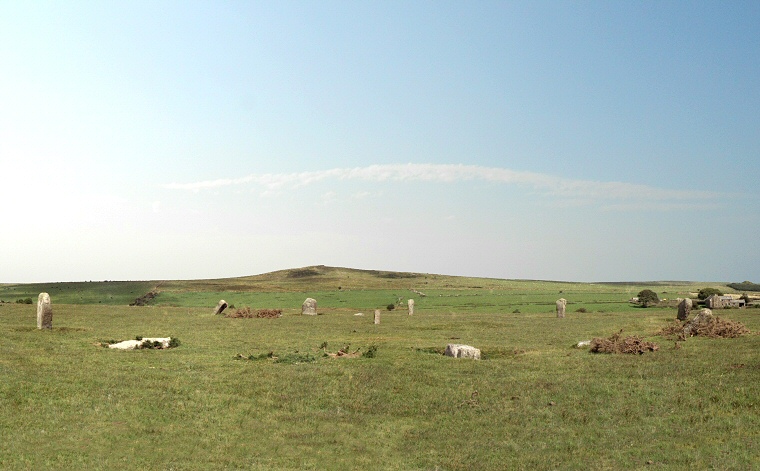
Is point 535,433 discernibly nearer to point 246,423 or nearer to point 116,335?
point 246,423

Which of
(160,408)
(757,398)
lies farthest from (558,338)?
(160,408)

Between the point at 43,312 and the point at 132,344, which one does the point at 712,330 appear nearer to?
the point at 132,344

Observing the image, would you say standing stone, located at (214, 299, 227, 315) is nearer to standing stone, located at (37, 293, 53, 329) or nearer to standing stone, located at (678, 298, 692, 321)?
standing stone, located at (37, 293, 53, 329)

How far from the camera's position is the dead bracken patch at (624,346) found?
104 feet

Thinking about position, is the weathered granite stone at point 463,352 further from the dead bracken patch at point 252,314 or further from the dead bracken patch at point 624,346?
the dead bracken patch at point 252,314

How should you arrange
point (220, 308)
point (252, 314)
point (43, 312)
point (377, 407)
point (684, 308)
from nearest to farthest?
1. point (377, 407)
2. point (43, 312)
3. point (684, 308)
4. point (252, 314)
5. point (220, 308)

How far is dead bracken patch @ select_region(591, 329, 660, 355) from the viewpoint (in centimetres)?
3169

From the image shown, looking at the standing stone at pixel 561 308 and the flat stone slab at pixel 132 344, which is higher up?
the standing stone at pixel 561 308

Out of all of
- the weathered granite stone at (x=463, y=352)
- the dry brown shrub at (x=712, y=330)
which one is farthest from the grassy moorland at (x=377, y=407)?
the dry brown shrub at (x=712, y=330)

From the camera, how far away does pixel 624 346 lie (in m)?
32.1

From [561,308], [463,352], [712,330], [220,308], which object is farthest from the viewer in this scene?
[220,308]

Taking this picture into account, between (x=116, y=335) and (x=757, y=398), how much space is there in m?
37.1

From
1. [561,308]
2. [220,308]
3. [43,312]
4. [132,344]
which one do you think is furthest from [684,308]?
[43,312]

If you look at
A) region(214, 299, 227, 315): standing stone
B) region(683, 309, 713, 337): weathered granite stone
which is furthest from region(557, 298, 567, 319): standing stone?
region(214, 299, 227, 315): standing stone
